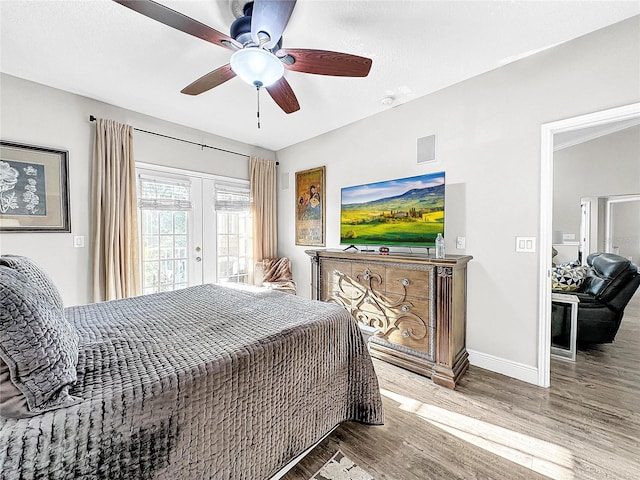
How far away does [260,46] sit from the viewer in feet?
5.04

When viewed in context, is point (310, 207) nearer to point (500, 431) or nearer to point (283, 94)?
point (283, 94)

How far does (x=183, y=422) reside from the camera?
0.94 metres

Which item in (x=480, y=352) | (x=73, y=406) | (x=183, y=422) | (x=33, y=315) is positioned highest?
(x=33, y=315)

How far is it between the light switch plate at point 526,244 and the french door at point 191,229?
11.3 feet

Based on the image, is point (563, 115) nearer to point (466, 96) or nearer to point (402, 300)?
point (466, 96)

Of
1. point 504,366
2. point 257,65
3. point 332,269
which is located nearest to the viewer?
point 257,65

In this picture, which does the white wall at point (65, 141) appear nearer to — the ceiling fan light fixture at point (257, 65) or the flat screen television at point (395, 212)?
the ceiling fan light fixture at point (257, 65)

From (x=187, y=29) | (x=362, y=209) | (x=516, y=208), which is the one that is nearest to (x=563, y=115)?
(x=516, y=208)

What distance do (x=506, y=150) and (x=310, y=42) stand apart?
1.87 metres

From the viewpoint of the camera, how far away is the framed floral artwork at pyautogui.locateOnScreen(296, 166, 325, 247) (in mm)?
3883

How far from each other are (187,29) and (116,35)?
90 centimetres

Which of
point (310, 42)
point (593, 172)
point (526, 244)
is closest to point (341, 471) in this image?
point (526, 244)

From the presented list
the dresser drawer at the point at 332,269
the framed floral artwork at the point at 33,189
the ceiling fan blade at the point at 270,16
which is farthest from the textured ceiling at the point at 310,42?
the dresser drawer at the point at 332,269

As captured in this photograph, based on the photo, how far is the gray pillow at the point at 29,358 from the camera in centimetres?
75
